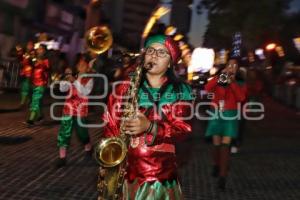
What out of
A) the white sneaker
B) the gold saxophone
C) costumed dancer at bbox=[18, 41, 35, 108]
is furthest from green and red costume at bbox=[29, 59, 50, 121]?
the gold saxophone

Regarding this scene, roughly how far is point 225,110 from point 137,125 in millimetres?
4807

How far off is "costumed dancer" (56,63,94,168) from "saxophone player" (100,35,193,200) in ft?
16.0

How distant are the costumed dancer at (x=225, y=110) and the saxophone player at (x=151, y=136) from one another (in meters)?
4.16

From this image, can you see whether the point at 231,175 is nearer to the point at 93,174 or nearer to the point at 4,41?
the point at 93,174

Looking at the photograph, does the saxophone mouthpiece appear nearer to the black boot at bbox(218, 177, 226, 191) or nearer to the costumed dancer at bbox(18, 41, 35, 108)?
the black boot at bbox(218, 177, 226, 191)

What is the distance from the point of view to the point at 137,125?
9.70 ft

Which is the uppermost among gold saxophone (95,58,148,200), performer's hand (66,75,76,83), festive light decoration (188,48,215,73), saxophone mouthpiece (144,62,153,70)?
festive light decoration (188,48,215,73)

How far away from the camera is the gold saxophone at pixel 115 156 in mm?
3027

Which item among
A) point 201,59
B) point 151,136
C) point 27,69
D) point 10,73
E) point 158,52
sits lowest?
point 151,136

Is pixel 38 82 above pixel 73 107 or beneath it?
above

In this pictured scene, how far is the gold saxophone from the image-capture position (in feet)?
9.93

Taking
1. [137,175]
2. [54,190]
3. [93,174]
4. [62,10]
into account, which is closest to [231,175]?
[93,174]

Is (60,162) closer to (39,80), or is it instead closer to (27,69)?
(39,80)

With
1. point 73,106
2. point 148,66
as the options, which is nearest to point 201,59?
point 73,106
